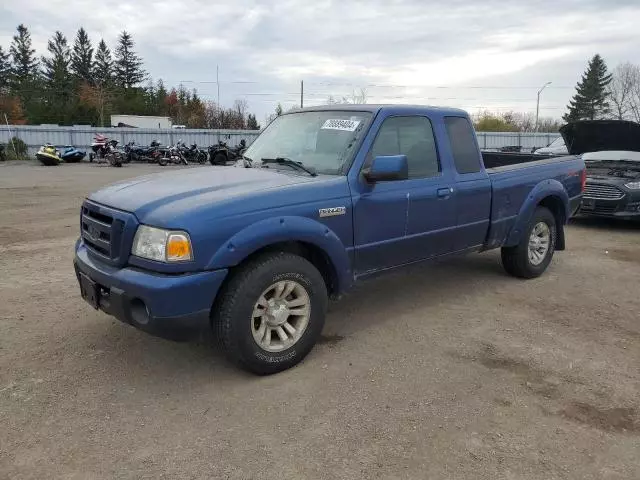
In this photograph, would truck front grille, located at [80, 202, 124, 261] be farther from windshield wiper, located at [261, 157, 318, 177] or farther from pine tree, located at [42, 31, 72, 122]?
pine tree, located at [42, 31, 72, 122]

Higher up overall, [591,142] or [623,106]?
[623,106]

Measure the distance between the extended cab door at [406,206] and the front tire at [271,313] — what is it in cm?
60

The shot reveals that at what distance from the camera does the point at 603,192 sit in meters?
9.32

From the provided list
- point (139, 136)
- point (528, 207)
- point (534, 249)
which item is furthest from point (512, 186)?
point (139, 136)

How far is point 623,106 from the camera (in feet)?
211

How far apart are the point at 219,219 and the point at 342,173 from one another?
3.84 feet

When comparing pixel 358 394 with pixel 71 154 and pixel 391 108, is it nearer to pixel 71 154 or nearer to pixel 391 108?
pixel 391 108

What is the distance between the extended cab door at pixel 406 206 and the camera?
14.1 ft

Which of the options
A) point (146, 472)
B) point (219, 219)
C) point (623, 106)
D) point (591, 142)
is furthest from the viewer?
point (623, 106)

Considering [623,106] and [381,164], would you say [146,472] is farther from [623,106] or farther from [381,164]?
[623,106]

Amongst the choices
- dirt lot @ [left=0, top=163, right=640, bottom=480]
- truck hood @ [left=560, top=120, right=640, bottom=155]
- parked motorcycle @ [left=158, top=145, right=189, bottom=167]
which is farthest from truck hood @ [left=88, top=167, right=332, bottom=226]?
parked motorcycle @ [left=158, top=145, right=189, bottom=167]

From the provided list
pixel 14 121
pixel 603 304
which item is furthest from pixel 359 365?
pixel 14 121

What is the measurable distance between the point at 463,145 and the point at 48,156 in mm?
24600

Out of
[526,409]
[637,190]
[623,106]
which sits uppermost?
[623,106]
